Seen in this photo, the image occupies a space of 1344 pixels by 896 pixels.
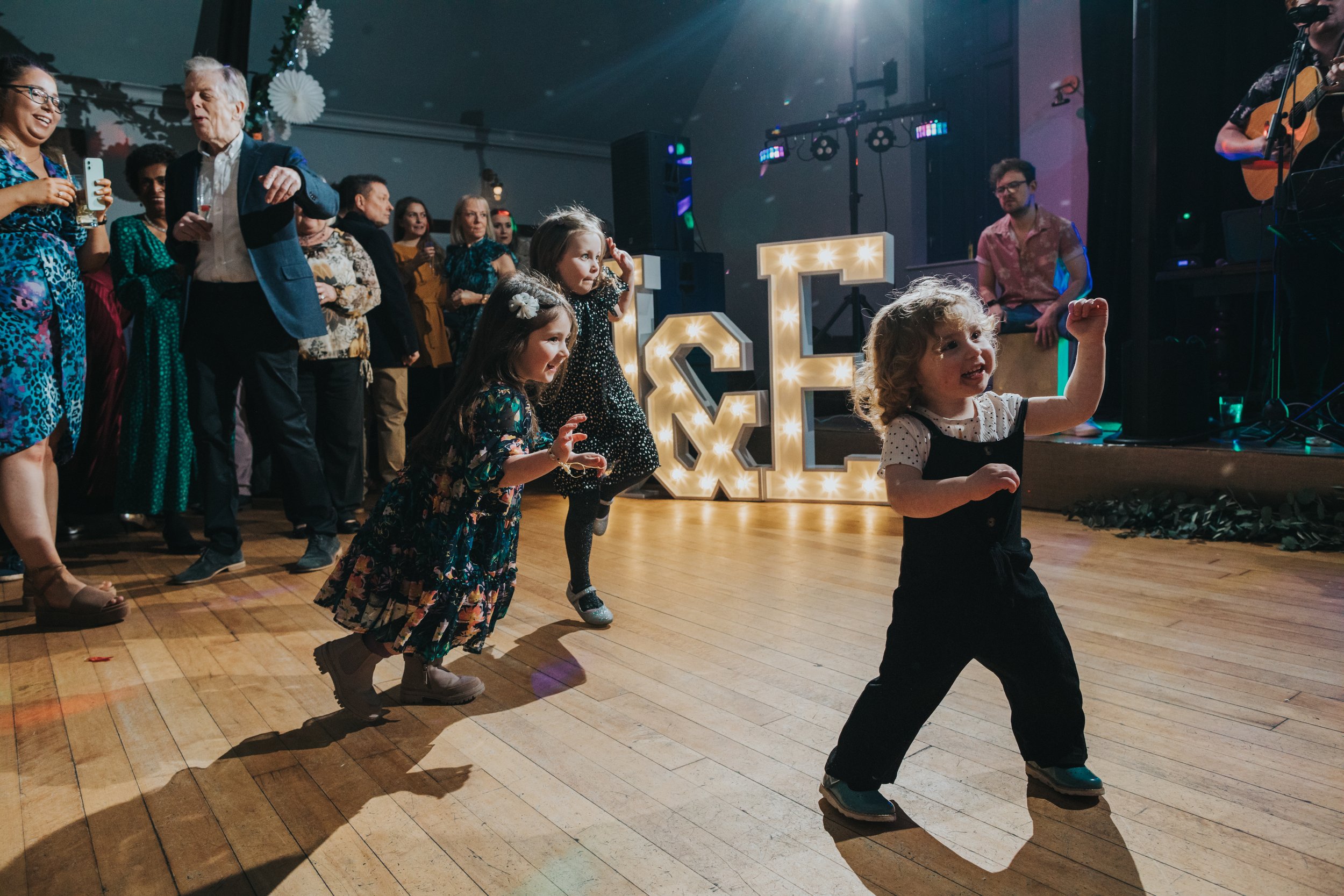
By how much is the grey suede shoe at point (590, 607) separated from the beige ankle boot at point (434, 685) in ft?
1.82

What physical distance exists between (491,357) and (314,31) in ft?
15.0

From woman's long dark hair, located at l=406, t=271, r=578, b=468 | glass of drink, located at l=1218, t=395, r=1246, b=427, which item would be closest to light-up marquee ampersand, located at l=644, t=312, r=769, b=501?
woman's long dark hair, located at l=406, t=271, r=578, b=468

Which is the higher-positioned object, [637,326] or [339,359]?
[637,326]

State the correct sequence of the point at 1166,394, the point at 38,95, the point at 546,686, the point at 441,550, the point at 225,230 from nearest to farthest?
the point at 441,550 → the point at 546,686 → the point at 38,95 → the point at 225,230 → the point at 1166,394

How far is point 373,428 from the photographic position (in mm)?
5273

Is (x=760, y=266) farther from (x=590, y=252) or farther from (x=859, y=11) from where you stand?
(x=859, y=11)

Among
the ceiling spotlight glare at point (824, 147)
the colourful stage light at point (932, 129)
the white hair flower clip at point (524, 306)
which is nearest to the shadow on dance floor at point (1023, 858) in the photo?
the white hair flower clip at point (524, 306)

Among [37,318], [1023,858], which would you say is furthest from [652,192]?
[1023,858]

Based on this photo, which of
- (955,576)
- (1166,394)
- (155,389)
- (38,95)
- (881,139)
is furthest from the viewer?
(881,139)

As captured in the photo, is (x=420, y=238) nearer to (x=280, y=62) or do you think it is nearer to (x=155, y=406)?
(x=280, y=62)

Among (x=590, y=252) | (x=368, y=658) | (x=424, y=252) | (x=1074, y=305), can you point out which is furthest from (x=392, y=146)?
(x=1074, y=305)

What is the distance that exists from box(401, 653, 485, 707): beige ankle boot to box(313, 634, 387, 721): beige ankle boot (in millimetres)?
116

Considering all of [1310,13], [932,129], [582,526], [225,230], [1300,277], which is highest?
[932,129]

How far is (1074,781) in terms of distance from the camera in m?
1.48
